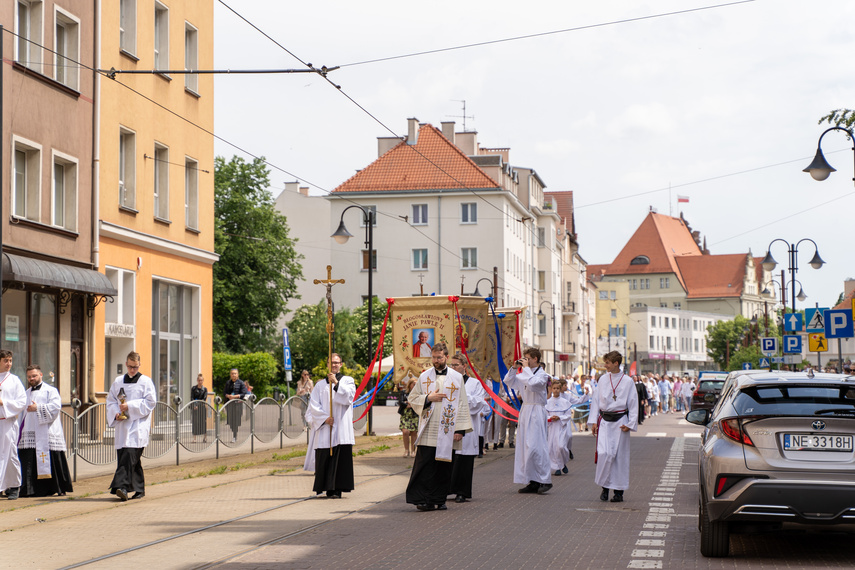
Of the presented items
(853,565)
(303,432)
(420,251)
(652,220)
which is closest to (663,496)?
(853,565)

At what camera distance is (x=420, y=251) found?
74.5 meters

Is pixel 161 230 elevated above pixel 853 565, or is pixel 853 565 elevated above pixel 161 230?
pixel 161 230

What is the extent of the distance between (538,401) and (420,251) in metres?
58.5

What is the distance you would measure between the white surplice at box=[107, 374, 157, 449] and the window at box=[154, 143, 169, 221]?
14.8 meters

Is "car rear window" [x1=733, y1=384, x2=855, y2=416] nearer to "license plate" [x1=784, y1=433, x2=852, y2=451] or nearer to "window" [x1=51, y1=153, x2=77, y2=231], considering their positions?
"license plate" [x1=784, y1=433, x2=852, y2=451]

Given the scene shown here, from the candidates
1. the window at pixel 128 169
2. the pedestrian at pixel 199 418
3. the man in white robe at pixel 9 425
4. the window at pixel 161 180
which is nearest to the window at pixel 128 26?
the window at pixel 128 169

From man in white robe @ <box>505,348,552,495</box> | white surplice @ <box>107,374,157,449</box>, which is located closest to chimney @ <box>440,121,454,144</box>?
man in white robe @ <box>505,348,552,495</box>

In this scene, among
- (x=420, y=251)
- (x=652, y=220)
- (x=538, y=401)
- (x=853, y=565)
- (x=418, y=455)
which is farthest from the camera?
(x=652, y=220)

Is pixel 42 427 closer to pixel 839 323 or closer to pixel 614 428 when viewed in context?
pixel 614 428

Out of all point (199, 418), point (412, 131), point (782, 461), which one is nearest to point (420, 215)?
point (412, 131)

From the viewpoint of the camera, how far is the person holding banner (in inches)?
523

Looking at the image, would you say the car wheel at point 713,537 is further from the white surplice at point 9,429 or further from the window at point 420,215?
the window at point 420,215

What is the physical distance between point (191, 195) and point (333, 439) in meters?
17.7

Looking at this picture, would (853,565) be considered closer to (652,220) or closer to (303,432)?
(303,432)
